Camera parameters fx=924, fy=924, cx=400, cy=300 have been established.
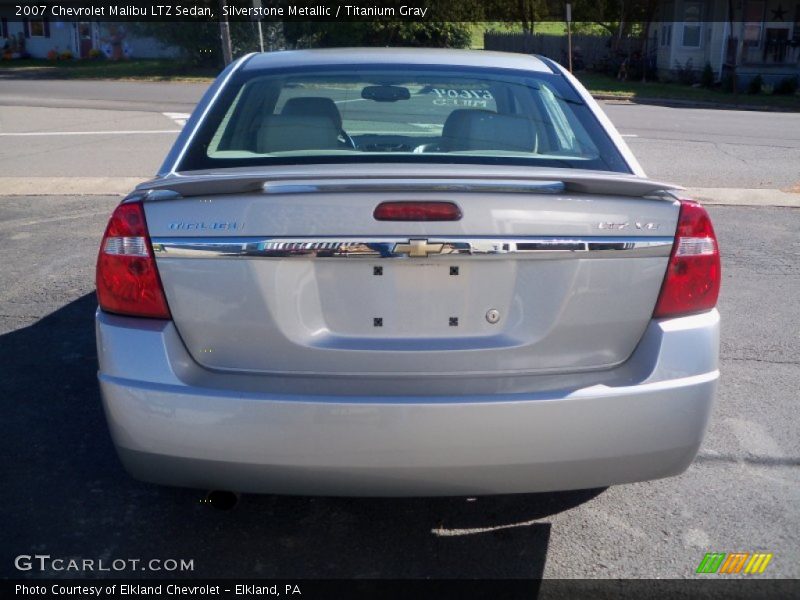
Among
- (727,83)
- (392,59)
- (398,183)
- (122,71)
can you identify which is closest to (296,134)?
(392,59)

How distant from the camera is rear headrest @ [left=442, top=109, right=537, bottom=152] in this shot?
12.2 ft

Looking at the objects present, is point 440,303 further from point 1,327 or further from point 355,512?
point 1,327

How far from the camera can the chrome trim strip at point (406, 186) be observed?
9.13ft

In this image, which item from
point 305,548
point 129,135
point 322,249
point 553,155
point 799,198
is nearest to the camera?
point 322,249

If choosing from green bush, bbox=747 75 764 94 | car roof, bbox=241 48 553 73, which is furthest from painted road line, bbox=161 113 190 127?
green bush, bbox=747 75 764 94

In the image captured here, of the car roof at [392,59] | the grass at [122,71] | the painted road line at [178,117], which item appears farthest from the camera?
the grass at [122,71]

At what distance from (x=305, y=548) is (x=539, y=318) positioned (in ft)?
4.10

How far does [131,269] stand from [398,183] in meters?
0.87

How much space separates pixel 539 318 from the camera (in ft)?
9.30

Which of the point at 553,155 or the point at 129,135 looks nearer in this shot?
the point at 553,155

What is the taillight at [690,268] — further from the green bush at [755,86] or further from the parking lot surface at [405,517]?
the green bush at [755,86]

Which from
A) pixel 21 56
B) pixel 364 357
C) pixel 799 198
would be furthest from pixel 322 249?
pixel 21 56

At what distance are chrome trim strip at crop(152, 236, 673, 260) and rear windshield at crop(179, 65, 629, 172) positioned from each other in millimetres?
643

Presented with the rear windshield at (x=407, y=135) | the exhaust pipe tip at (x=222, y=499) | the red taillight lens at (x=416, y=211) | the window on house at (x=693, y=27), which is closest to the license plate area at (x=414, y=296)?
the red taillight lens at (x=416, y=211)
